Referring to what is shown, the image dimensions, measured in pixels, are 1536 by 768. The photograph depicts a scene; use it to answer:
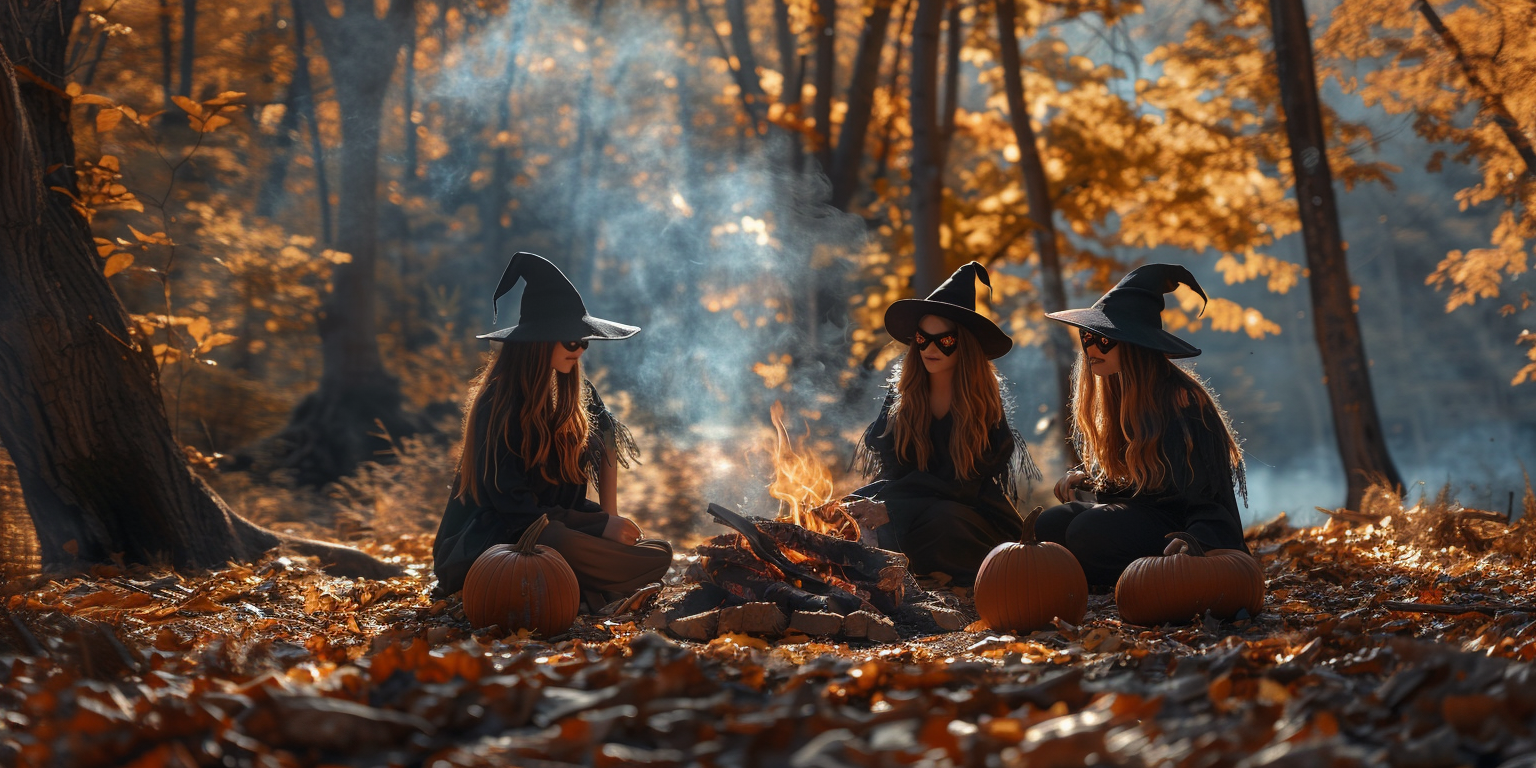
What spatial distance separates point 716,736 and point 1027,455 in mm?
4131

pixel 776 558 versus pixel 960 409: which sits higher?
pixel 960 409

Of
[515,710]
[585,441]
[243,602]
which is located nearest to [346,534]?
[243,602]

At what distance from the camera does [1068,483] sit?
5254 millimetres

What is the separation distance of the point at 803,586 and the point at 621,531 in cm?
98

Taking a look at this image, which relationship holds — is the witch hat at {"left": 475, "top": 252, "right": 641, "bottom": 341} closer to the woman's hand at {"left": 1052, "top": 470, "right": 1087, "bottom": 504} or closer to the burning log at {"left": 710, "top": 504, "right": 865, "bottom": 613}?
the burning log at {"left": 710, "top": 504, "right": 865, "bottom": 613}

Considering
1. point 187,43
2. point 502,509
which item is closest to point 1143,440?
point 502,509

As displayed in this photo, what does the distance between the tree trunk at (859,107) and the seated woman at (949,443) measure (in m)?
5.58

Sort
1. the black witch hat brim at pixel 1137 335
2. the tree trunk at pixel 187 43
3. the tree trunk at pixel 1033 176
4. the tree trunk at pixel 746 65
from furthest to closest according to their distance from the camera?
the tree trunk at pixel 187 43 < the tree trunk at pixel 746 65 < the tree trunk at pixel 1033 176 < the black witch hat brim at pixel 1137 335

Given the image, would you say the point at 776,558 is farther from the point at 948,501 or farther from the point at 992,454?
the point at 992,454

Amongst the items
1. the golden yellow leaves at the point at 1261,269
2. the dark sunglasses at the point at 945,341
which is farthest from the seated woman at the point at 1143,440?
the golden yellow leaves at the point at 1261,269

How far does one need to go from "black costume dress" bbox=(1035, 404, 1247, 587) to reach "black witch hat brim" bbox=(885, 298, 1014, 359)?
1.00 meters

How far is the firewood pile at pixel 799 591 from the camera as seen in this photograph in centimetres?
416

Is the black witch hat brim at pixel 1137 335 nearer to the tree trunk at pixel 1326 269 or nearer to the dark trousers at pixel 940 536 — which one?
the dark trousers at pixel 940 536

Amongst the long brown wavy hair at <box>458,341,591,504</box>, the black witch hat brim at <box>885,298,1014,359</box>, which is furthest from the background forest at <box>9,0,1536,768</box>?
the black witch hat brim at <box>885,298,1014,359</box>
